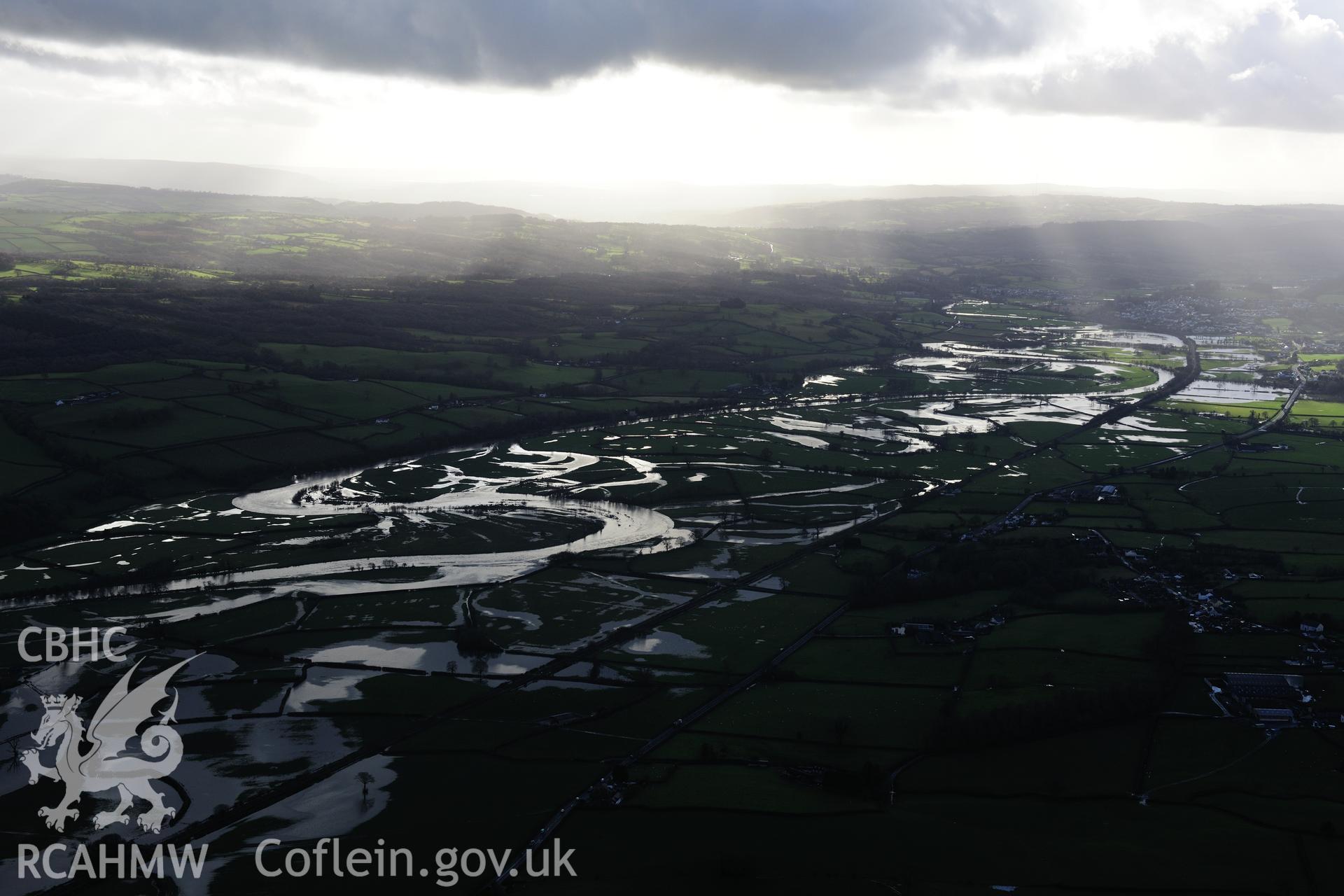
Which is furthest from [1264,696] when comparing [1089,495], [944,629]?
[1089,495]

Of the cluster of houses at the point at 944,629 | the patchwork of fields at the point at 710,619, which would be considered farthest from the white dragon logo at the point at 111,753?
the cluster of houses at the point at 944,629

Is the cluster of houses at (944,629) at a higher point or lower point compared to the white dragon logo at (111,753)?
higher

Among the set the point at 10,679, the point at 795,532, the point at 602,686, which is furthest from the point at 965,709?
the point at 10,679

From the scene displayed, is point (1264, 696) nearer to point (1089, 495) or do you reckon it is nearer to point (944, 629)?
point (944, 629)

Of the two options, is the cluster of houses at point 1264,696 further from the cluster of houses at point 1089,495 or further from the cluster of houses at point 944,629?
the cluster of houses at point 1089,495

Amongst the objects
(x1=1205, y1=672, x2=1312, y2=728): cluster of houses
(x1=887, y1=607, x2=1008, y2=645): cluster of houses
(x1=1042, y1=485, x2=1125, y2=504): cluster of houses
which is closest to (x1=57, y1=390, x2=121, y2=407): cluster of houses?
(x1=887, y1=607, x2=1008, y2=645): cluster of houses

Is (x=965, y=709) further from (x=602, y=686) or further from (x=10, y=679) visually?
(x=10, y=679)

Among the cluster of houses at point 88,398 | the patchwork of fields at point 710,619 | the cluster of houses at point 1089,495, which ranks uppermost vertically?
the cluster of houses at point 88,398

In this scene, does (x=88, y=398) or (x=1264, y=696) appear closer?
(x=1264, y=696)

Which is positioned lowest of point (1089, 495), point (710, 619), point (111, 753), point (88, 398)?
point (111, 753)
